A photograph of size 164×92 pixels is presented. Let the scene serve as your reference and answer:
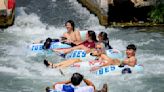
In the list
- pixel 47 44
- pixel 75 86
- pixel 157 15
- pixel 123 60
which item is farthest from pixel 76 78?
pixel 157 15

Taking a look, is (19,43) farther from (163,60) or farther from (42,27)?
(163,60)

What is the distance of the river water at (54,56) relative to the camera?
59.4ft

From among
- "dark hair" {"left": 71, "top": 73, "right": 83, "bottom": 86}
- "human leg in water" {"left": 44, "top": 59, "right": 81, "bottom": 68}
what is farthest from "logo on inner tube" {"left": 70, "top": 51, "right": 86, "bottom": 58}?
"dark hair" {"left": 71, "top": 73, "right": 83, "bottom": 86}

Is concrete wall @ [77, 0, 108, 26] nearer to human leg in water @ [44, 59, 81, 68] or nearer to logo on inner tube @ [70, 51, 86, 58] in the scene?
logo on inner tube @ [70, 51, 86, 58]

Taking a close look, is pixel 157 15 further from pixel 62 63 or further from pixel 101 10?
pixel 62 63

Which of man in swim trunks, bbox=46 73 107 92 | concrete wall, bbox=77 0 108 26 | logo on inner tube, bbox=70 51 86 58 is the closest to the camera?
man in swim trunks, bbox=46 73 107 92

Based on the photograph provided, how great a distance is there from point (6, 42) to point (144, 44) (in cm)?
521

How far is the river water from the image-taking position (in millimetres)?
18094

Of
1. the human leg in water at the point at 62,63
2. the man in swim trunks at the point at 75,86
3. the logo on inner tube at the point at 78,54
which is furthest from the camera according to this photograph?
the logo on inner tube at the point at 78,54

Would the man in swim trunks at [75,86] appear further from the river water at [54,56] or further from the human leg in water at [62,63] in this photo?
the human leg in water at [62,63]

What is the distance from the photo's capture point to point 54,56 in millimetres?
20047

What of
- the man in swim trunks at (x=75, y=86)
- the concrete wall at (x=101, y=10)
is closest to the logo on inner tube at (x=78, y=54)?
the man in swim trunks at (x=75, y=86)

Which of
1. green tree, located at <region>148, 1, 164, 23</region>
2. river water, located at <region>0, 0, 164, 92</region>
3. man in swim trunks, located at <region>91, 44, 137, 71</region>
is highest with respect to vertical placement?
green tree, located at <region>148, 1, 164, 23</region>

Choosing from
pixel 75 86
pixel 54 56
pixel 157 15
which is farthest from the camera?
pixel 157 15
